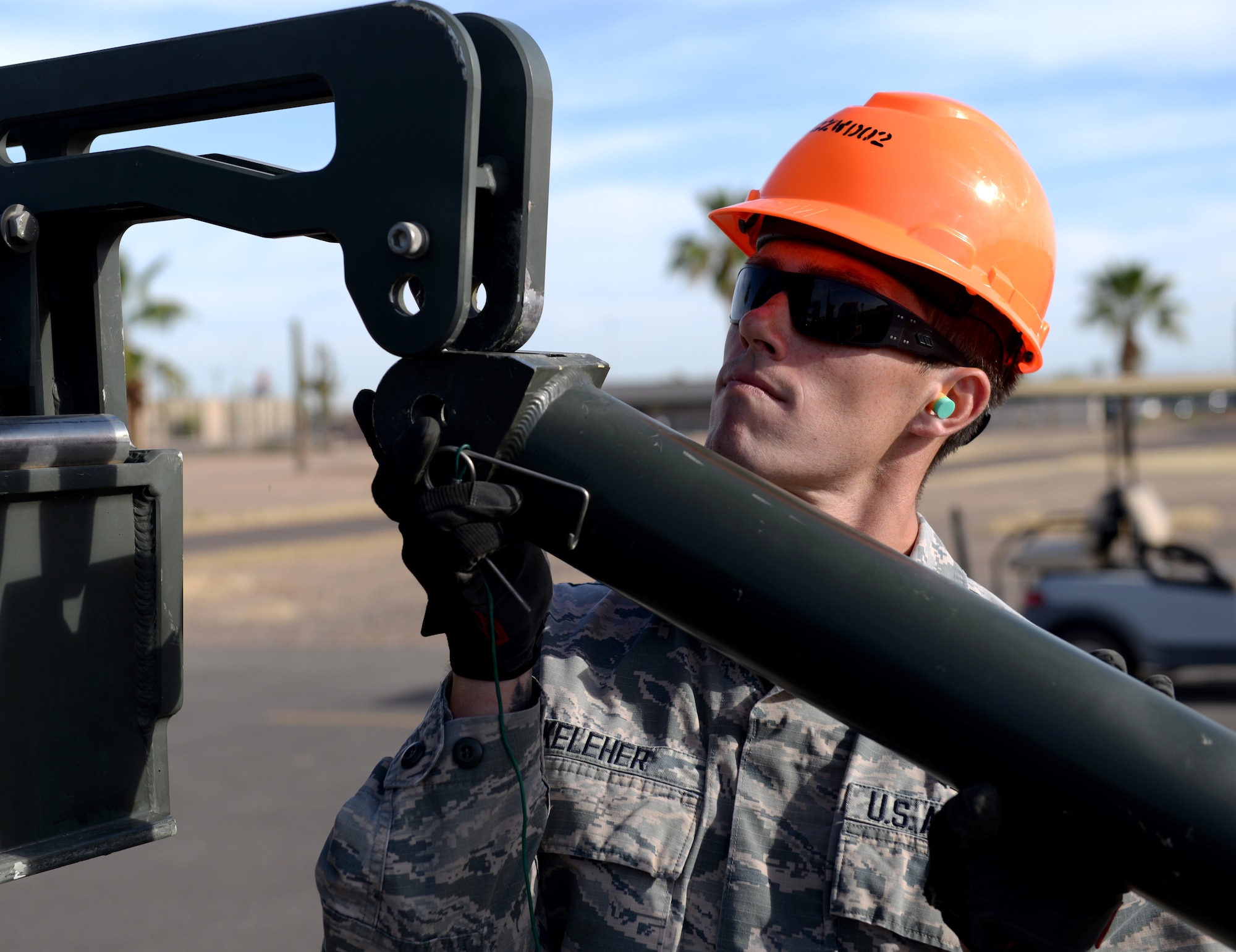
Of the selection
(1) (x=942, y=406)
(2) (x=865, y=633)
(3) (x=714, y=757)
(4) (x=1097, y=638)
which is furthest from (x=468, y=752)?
(4) (x=1097, y=638)

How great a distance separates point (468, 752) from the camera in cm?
160

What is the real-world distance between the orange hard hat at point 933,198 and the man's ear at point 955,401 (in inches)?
4.9

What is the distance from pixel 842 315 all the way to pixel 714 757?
693 millimetres

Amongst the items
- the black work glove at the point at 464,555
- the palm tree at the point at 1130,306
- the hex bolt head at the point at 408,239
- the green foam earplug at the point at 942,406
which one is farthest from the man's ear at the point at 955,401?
the palm tree at the point at 1130,306

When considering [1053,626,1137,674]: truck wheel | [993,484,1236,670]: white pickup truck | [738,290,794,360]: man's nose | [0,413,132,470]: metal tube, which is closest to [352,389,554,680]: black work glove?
[0,413,132,470]: metal tube

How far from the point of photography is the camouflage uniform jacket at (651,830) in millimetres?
1604

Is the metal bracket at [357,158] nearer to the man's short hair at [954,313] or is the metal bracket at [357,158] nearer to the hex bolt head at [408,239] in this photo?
the hex bolt head at [408,239]

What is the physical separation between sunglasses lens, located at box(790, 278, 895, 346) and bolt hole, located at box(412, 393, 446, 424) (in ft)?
2.44

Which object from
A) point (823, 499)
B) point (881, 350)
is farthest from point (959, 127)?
point (823, 499)

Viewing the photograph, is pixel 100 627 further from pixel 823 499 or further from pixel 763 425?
pixel 823 499

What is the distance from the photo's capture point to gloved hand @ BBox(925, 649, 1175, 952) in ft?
3.71

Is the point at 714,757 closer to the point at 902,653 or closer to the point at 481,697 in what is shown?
the point at 481,697

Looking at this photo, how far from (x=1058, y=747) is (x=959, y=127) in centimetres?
135

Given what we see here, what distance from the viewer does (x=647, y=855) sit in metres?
1.71
